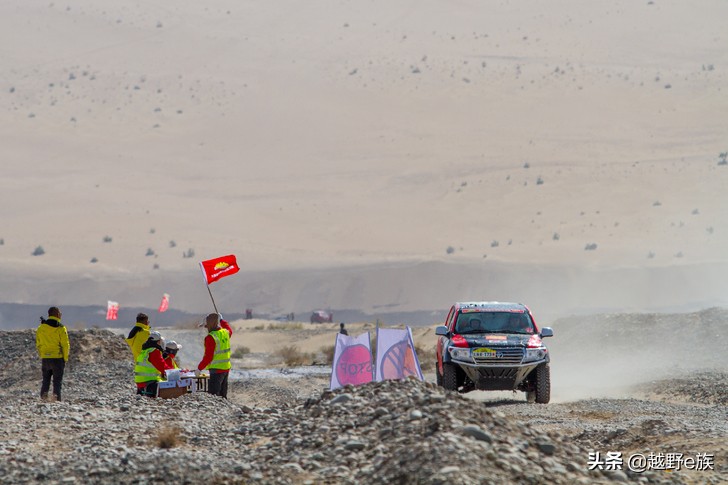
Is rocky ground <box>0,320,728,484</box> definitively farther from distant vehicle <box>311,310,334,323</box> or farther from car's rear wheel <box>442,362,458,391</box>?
distant vehicle <box>311,310,334,323</box>

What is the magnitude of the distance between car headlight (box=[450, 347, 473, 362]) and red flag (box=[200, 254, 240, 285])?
4.24 meters

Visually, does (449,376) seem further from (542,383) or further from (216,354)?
(216,354)

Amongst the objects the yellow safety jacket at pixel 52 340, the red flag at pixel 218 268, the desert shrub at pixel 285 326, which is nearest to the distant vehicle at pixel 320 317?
the desert shrub at pixel 285 326

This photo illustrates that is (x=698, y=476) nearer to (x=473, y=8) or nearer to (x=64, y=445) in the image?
(x=64, y=445)

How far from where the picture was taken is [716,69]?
10969cm

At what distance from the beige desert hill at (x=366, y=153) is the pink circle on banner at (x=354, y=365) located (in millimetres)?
52871

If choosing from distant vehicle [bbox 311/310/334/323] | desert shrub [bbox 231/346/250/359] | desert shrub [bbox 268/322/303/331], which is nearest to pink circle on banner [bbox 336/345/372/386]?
desert shrub [bbox 231/346/250/359]

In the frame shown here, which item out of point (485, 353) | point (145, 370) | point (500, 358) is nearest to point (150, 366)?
point (145, 370)

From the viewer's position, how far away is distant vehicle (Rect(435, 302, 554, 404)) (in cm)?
2147

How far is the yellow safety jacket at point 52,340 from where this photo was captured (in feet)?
67.3

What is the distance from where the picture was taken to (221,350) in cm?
1855

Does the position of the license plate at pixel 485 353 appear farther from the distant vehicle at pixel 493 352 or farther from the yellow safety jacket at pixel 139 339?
the yellow safety jacket at pixel 139 339

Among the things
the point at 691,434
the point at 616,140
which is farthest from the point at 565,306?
the point at 691,434

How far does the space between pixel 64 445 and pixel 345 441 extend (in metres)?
3.50
